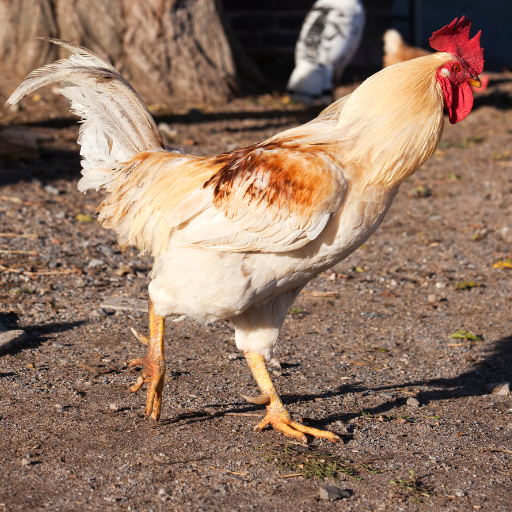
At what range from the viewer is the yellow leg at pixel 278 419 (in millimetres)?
3551

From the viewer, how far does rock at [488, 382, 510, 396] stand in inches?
171

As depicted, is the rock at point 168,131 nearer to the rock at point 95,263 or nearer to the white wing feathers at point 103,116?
the rock at point 95,263

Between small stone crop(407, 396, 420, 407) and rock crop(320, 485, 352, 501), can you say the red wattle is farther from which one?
rock crop(320, 485, 352, 501)

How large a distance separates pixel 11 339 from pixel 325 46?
9.37 meters

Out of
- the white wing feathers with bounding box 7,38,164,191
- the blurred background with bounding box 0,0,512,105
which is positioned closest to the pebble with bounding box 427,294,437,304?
the white wing feathers with bounding box 7,38,164,191

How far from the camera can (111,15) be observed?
10672 mm

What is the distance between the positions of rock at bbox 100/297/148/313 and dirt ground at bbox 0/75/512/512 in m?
0.06

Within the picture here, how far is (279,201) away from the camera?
10.7 ft

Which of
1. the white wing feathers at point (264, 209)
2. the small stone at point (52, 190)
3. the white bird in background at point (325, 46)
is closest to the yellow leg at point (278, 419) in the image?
the white wing feathers at point (264, 209)

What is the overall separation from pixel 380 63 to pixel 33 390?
45.6 ft

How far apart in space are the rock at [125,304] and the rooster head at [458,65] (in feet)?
9.32

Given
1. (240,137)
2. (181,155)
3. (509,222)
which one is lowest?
(509,222)

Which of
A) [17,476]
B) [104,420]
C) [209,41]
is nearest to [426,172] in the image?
[209,41]

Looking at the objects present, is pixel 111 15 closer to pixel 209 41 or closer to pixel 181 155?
pixel 209 41
